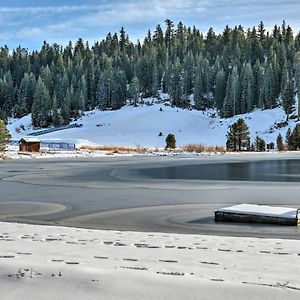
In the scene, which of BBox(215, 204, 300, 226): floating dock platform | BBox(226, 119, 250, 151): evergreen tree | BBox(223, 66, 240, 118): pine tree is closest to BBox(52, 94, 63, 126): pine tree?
BBox(223, 66, 240, 118): pine tree

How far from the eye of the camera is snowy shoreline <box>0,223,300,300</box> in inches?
198

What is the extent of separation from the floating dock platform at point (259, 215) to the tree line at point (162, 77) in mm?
86308

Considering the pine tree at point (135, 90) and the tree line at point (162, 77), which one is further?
the pine tree at point (135, 90)

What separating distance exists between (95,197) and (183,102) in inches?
4323

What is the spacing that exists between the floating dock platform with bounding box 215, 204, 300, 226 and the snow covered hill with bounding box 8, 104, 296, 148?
215 ft

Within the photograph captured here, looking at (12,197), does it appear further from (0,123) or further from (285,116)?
(285,116)

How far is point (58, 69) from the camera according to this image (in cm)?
15200

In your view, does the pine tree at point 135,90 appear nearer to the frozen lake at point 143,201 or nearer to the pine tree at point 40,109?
the pine tree at point 40,109

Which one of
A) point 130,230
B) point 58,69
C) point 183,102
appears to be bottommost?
point 130,230

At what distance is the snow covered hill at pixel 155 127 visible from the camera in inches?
3565

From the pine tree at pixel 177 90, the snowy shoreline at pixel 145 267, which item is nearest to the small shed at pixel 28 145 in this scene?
the snowy shoreline at pixel 145 267

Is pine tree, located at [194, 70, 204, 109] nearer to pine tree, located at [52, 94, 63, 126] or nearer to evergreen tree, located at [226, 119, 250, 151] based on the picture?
pine tree, located at [52, 94, 63, 126]

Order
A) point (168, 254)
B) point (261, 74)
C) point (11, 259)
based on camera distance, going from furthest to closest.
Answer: point (261, 74) < point (168, 254) < point (11, 259)

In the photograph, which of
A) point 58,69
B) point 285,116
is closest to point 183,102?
point 285,116
